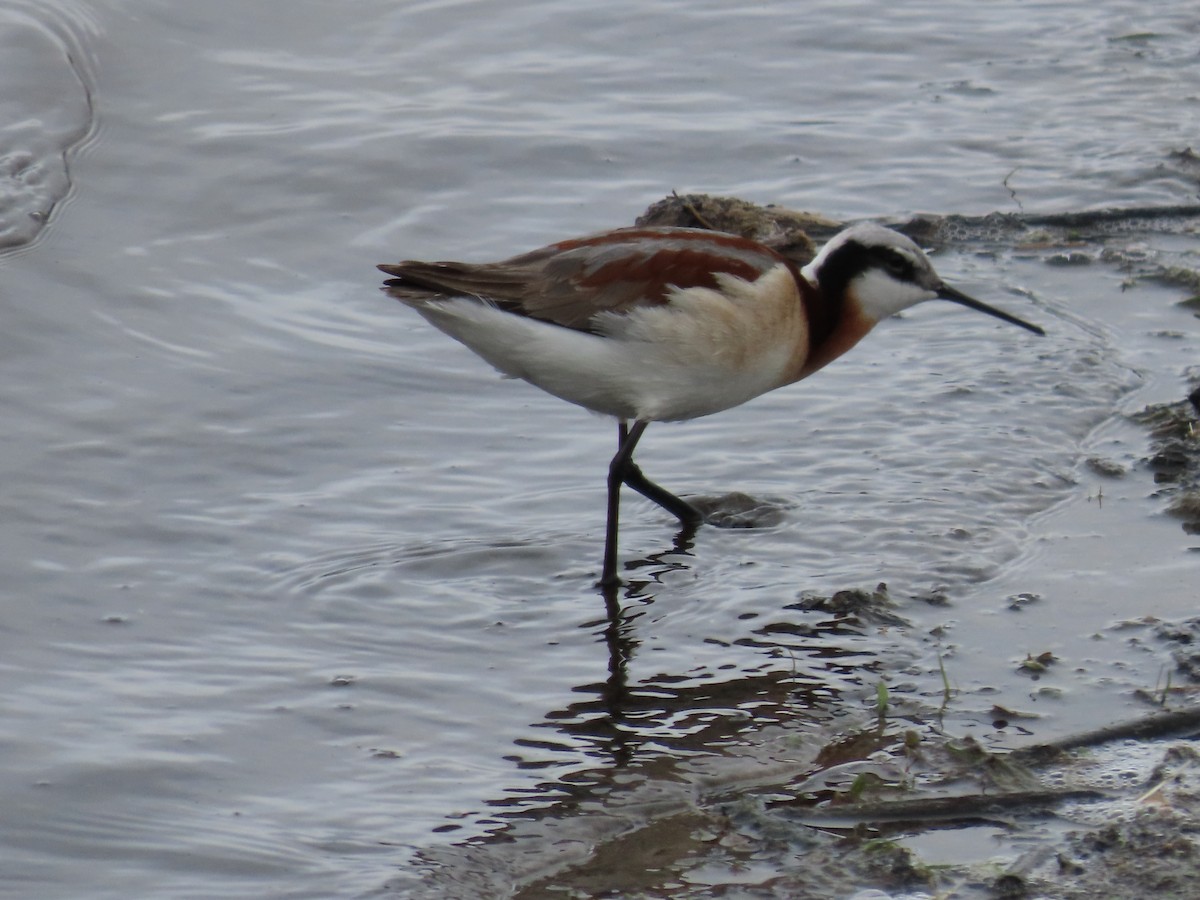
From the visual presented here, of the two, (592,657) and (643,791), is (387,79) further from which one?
(643,791)

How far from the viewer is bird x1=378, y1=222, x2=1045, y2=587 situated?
6.50m

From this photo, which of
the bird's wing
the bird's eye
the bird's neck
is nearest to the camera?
the bird's wing

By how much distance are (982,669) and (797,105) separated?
21.7ft

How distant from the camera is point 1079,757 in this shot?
5066 mm

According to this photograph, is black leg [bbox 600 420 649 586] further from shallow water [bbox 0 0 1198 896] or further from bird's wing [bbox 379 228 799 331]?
bird's wing [bbox 379 228 799 331]

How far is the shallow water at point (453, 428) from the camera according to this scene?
5.36m

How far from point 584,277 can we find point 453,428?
4.61 feet

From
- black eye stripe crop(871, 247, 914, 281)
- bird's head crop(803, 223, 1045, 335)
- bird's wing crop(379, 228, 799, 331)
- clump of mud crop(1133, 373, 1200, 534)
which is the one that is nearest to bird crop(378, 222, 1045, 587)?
bird's wing crop(379, 228, 799, 331)

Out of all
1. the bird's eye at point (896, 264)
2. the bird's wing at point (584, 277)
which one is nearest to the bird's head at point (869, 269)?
the bird's eye at point (896, 264)

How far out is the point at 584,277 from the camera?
6.57 meters

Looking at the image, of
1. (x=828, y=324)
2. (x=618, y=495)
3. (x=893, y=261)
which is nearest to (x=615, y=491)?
(x=618, y=495)

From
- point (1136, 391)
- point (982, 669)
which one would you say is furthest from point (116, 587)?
point (1136, 391)

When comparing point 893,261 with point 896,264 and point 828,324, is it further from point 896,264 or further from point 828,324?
point 828,324

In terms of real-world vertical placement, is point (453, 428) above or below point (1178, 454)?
above
